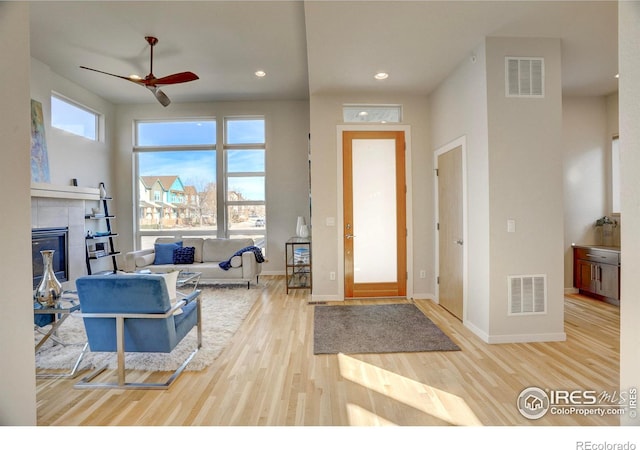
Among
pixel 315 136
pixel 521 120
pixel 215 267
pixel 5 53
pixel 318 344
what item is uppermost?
pixel 315 136

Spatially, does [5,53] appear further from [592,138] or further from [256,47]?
[592,138]

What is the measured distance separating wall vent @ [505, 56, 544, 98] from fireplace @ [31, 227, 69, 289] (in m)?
6.27

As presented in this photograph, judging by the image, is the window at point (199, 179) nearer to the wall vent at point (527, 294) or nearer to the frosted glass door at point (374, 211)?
the frosted glass door at point (374, 211)

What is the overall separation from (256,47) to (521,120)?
11.2 ft

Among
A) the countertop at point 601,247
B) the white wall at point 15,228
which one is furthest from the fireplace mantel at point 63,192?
the countertop at point 601,247

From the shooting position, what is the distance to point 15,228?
1.02 meters

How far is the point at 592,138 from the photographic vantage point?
Result: 4.65 m

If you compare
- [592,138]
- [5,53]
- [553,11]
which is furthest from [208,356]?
[592,138]

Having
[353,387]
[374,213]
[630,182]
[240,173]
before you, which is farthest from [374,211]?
[630,182]

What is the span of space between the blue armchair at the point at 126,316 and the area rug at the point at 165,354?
0.82ft

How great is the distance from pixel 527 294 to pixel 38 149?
675 cm

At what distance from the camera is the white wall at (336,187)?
446cm

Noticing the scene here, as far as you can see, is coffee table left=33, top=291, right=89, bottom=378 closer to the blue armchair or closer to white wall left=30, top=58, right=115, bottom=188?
the blue armchair

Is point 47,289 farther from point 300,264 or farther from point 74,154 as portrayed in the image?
point 74,154
